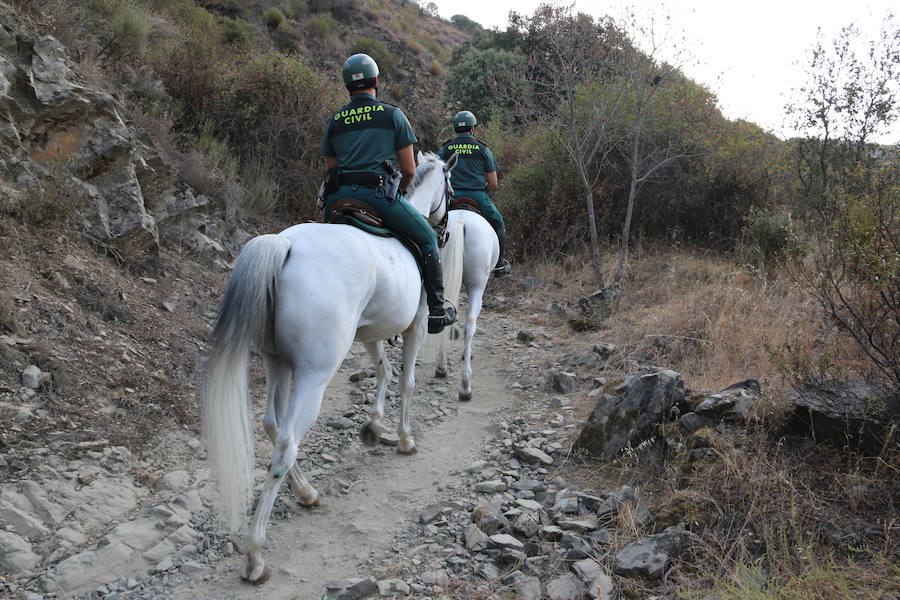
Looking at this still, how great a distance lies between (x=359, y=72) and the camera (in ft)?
15.0

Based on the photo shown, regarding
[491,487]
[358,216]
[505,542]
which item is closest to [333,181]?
[358,216]

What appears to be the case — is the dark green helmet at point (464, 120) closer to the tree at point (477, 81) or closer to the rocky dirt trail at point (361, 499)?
the rocky dirt trail at point (361, 499)

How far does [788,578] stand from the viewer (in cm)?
299

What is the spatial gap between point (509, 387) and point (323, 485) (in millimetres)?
2990

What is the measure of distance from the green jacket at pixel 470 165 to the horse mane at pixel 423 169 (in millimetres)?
2053

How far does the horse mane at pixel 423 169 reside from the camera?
5332 millimetres

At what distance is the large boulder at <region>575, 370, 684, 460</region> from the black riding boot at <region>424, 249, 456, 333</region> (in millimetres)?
1562

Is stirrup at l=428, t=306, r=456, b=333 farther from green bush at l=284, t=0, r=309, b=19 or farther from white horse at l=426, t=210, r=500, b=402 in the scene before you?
green bush at l=284, t=0, r=309, b=19

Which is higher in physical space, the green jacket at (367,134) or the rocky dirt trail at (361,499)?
the green jacket at (367,134)

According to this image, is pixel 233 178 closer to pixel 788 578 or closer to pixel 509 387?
pixel 509 387

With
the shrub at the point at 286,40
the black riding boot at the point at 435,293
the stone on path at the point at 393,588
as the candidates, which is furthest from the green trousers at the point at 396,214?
the shrub at the point at 286,40

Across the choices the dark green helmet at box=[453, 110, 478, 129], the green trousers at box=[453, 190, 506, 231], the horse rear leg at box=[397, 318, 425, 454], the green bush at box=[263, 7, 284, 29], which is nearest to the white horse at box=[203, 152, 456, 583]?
the horse rear leg at box=[397, 318, 425, 454]

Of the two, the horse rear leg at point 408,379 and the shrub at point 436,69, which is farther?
the shrub at point 436,69

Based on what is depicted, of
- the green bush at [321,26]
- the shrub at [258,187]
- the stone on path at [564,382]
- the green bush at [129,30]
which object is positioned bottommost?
the stone on path at [564,382]
